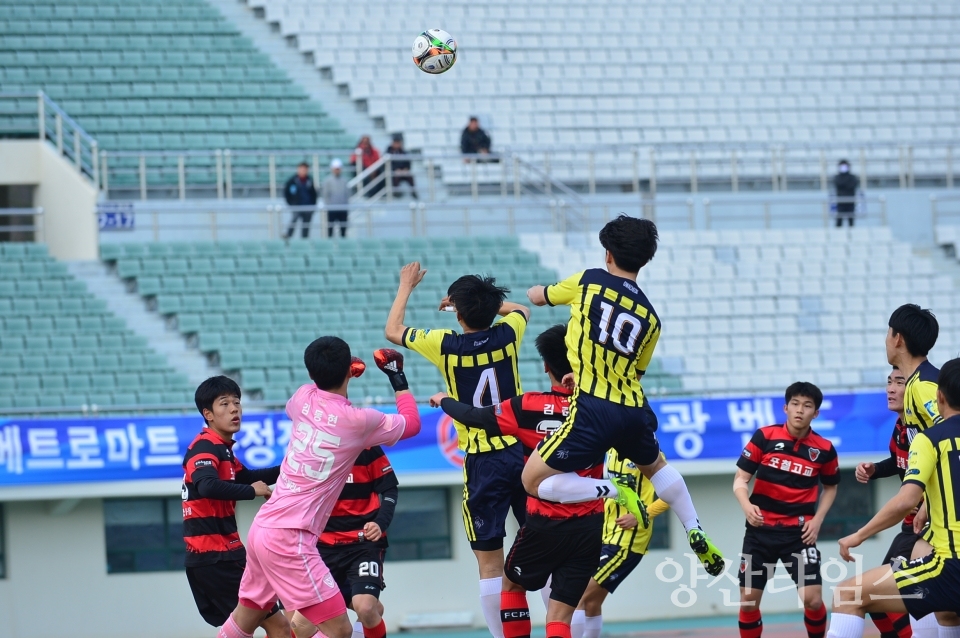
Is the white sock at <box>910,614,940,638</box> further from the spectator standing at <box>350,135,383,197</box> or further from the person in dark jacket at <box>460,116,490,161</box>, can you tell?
the person in dark jacket at <box>460,116,490,161</box>

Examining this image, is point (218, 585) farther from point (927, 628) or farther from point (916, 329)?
point (916, 329)

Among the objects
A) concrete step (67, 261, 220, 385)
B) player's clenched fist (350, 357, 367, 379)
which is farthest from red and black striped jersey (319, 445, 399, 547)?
concrete step (67, 261, 220, 385)

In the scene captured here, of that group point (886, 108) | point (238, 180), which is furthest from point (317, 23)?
point (886, 108)

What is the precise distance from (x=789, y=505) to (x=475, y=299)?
3065mm

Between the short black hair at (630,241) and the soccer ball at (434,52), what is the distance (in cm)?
496

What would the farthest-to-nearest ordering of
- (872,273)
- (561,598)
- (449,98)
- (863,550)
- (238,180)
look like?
(449,98) → (238,180) → (872,273) → (863,550) → (561,598)

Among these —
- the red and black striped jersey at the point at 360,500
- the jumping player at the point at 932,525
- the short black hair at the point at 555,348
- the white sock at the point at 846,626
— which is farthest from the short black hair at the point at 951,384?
the red and black striped jersey at the point at 360,500

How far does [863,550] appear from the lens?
13289 millimetres

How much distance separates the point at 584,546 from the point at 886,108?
16321 mm

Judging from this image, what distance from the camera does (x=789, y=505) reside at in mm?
9172

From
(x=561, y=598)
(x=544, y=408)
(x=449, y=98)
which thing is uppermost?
(x=449, y=98)

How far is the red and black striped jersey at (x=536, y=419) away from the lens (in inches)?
287

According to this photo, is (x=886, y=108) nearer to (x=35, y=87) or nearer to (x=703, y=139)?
(x=703, y=139)

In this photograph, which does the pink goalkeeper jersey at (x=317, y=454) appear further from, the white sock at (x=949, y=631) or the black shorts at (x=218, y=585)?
the white sock at (x=949, y=631)
